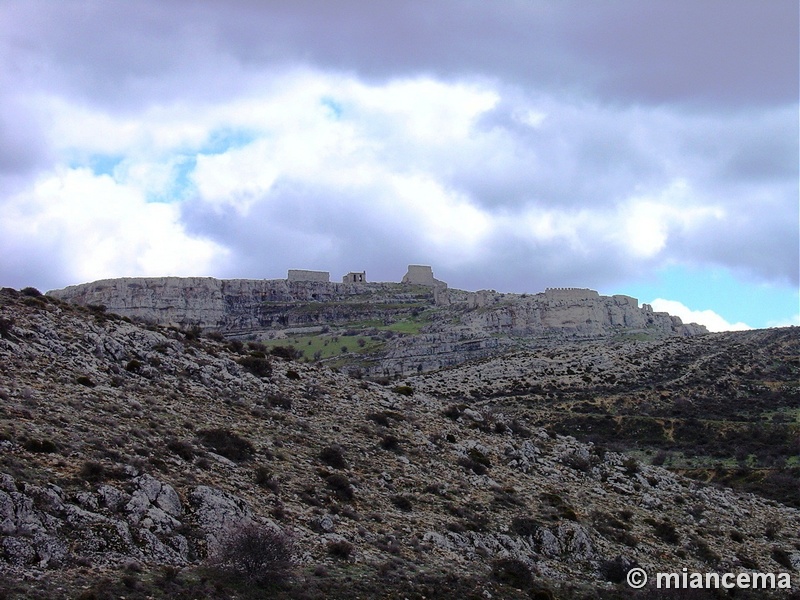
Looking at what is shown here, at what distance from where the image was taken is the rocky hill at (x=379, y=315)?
103312 millimetres

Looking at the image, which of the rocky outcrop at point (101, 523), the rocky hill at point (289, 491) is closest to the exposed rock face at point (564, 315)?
the rocky hill at point (289, 491)

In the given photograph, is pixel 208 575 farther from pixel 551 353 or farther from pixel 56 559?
pixel 551 353

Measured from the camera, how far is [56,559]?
1354cm

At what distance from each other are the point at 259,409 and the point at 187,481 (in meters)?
7.61

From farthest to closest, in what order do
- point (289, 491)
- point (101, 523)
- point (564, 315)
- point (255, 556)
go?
Answer: point (564, 315)
point (289, 491)
point (255, 556)
point (101, 523)

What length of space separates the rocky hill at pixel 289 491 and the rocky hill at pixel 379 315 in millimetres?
65464

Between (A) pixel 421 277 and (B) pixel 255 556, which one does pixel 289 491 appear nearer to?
(B) pixel 255 556

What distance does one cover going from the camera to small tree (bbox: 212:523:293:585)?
1521 centimetres

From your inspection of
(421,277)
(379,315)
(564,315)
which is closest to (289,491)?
(564,315)

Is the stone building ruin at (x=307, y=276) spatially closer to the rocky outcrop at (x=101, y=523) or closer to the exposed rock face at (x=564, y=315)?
the exposed rock face at (x=564, y=315)

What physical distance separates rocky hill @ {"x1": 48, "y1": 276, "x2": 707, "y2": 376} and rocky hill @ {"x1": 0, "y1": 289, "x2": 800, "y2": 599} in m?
65.5

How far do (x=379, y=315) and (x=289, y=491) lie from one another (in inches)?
4666

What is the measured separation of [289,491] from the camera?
19.8 meters

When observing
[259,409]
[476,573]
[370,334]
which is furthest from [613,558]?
[370,334]
